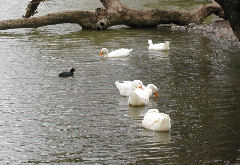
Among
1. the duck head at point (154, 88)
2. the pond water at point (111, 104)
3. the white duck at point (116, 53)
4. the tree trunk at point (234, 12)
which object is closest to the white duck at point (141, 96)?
the duck head at point (154, 88)

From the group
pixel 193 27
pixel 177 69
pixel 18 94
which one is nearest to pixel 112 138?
pixel 18 94

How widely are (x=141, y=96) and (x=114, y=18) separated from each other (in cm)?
1278

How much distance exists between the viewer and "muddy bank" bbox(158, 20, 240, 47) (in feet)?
71.4

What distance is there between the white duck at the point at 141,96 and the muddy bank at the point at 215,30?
28.6ft

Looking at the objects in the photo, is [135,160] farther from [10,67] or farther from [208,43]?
[208,43]

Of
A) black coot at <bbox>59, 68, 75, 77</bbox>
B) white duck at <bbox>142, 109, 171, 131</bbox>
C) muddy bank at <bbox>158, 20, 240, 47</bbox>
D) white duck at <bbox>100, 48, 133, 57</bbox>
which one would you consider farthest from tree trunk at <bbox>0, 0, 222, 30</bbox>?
white duck at <bbox>142, 109, 171, 131</bbox>

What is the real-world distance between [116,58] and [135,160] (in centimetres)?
946

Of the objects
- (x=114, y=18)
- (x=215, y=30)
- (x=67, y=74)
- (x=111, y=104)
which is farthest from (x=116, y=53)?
(x=215, y=30)

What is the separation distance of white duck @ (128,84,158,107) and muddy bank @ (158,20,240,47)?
8729 millimetres

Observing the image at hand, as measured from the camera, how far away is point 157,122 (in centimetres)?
1048

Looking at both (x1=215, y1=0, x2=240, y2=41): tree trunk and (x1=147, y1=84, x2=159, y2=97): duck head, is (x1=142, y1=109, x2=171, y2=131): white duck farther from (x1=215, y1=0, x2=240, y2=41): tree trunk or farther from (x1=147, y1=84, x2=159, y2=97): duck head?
(x1=147, y1=84, x2=159, y2=97): duck head

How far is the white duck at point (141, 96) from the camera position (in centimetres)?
1231

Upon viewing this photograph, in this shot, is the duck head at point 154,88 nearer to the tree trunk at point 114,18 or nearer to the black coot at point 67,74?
the black coot at point 67,74

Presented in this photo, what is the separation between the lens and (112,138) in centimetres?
1012
